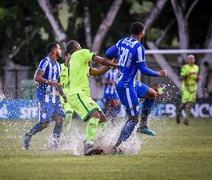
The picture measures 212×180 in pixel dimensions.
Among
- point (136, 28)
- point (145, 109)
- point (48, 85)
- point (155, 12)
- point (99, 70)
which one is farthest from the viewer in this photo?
point (155, 12)

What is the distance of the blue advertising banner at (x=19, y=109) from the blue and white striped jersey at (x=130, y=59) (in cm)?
1460

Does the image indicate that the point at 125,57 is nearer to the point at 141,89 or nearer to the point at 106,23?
the point at 141,89

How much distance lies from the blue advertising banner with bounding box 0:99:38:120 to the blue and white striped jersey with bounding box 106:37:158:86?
47.9ft

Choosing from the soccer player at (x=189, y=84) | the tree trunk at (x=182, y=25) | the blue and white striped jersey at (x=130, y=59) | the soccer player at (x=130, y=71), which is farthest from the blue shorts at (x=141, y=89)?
the tree trunk at (x=182, y=25)

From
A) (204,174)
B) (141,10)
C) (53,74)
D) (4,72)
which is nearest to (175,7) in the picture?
(141,10)

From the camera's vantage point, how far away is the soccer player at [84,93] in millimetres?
16750

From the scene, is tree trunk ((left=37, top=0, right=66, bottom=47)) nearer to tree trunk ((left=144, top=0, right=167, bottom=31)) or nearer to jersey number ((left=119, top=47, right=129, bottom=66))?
tree trunk ((left=144, top=0, right=167, bottom=31))

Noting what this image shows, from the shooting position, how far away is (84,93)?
55.9ft

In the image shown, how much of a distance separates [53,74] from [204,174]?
557 cm

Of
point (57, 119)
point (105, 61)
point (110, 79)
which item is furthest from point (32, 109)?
point (105, 61)

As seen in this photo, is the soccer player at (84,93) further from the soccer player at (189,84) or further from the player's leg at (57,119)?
the soccer player at (189,84)

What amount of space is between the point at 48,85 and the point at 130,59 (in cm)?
262

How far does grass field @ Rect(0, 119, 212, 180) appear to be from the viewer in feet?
46.4

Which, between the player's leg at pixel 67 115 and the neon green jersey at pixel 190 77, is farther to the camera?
the neon green jersey at pixel 190 77
